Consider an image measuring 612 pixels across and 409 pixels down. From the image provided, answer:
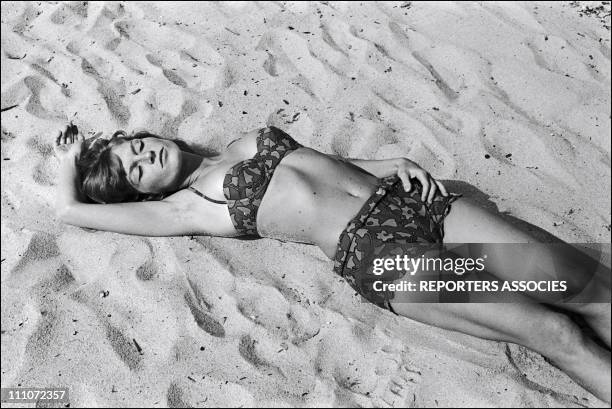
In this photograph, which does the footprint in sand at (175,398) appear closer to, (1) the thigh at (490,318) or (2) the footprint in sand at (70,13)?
(1) the thigh at (490,318)

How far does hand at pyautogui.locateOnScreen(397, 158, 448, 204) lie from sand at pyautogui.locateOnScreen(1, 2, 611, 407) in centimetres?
53

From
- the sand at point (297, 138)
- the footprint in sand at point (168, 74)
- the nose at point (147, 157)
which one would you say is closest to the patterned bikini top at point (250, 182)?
the nose at point (147, 157)

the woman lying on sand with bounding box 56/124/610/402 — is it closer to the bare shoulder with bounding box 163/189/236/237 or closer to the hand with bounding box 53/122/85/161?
the bare shoulder with bounding box 163/189/236/237

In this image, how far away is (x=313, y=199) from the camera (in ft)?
10.6

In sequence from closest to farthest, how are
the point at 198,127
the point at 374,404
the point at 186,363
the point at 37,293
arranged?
the point at 374,404, the point at 186,363, the point at 37,293, the point at 198,127

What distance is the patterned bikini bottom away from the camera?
121 inches

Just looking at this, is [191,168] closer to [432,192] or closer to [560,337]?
[432,192]

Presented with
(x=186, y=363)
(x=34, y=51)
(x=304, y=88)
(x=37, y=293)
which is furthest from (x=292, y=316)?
(x=34, y=51)

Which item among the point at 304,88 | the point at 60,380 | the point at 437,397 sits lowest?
the point at 60,380

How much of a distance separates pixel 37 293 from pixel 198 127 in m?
1.55

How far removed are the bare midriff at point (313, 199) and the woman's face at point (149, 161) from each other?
594 millimetres

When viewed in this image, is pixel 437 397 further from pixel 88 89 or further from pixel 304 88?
pixel 88 89

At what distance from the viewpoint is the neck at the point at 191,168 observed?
3.64 meters

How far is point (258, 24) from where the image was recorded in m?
5.04
